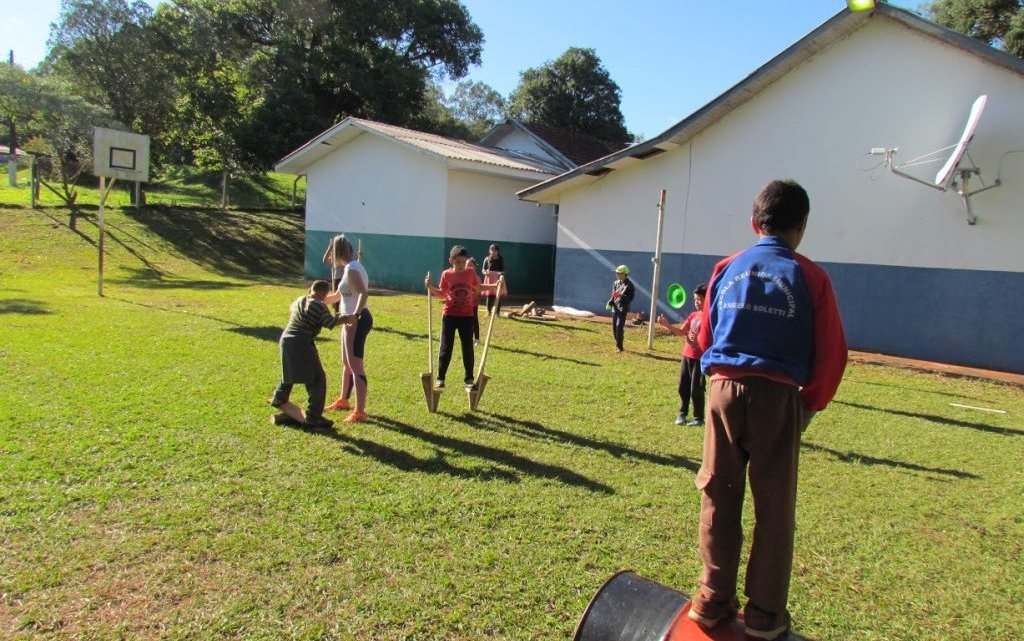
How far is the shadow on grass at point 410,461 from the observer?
5.16m

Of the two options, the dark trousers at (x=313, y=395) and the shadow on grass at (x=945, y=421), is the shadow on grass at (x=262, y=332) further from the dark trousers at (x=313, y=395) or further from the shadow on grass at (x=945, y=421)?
the shadow on grass at (x=945, y=421)

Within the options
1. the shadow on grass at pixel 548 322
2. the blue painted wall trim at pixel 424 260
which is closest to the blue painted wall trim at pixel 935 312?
the shadow on grass at pixel 548 322

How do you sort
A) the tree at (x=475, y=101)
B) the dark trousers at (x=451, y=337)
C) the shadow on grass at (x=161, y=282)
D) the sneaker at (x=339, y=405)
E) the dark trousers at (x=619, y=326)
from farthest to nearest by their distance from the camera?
the tree at (x=475, y=101) → the shadow on grass at (x=161, y=282) → the dark trousers at (x=619, y=326) → the dark trousers at (x=451, y=337) → the sneaker at (x=339, y=405)

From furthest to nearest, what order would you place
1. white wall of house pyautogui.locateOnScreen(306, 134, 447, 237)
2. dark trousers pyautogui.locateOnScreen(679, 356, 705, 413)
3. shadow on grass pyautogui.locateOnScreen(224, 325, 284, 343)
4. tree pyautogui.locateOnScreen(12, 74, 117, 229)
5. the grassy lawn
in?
1. the grassy lawn
2. tree pyautogui.locateOnScreen(12, 74, 117, 229)
3. white wall of house pyautogui.locateOnScreen(306, 134, 447, 237)
4. shadow on grass pyautogui.locateOnScreen(224, 325, 284, 343)
5. dark trousers pyautogui.locateOnScreen(679, 356, 705, 413)

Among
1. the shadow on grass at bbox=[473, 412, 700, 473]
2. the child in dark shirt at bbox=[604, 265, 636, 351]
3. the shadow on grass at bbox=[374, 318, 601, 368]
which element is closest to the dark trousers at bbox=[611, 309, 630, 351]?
the child in dark shirt at bbox=[604, 265, 636, 351]

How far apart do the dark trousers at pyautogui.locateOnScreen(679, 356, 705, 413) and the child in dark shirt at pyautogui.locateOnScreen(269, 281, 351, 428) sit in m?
3.61

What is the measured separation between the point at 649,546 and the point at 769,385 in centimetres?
188

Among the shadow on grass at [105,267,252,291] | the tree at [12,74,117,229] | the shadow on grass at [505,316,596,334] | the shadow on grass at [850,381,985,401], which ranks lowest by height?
the shadow on grass at [850,381,985,401]

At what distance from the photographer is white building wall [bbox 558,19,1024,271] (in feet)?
36.6

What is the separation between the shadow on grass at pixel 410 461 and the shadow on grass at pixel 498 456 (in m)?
0.18

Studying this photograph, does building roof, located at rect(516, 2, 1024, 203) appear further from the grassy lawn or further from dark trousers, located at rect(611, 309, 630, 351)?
the grassy lawn

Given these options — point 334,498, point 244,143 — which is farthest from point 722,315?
point 244,143

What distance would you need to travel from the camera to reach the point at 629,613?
2.65 meters

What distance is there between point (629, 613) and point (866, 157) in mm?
12204
